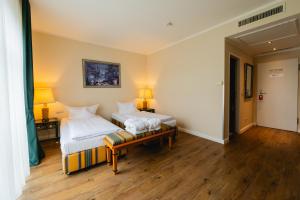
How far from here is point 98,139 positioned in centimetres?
234

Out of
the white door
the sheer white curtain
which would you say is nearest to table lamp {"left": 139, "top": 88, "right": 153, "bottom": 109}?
the sheer white curtain

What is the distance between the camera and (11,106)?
1650mm

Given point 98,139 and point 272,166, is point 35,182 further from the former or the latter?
point 272,166

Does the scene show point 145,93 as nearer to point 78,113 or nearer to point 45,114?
point 78,113

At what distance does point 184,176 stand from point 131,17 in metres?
3.02

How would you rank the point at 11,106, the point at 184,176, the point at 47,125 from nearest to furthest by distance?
the point at 11,106, the point at 184,176, the point at 47,125

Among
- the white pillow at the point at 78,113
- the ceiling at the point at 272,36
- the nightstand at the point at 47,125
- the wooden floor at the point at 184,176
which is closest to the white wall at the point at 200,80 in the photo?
the ceiling at the point at 272,36

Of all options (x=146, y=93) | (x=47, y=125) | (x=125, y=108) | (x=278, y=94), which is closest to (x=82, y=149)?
(x=47, y=125)

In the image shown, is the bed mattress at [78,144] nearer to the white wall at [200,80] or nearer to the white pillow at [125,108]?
the white pillow at [125,108]

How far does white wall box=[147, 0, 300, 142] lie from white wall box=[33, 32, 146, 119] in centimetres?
138

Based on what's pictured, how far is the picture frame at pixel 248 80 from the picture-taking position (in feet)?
13.6

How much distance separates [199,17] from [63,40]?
3465 millimetres

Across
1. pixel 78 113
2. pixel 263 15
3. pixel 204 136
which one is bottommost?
pixel 204 136

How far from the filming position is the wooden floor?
1679mm
